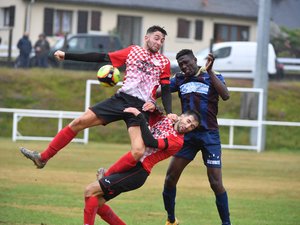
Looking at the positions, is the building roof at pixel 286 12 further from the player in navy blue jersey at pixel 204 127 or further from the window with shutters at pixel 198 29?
the player in navy blue jersey at pixel 204 127

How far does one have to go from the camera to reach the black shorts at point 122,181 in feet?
30.8

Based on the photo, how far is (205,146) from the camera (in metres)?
10.7

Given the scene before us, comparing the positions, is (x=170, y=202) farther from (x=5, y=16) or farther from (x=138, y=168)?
(x=5, y=16)

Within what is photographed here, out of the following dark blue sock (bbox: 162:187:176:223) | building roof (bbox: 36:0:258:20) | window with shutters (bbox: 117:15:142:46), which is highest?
building roof (bbox: 36:0:258:20)

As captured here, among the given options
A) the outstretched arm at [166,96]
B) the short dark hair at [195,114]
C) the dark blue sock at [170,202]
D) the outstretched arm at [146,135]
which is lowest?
the dark blue sock at [170,202]

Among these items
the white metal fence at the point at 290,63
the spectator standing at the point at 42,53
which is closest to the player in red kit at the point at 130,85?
the spectator standing at the point at 42,53

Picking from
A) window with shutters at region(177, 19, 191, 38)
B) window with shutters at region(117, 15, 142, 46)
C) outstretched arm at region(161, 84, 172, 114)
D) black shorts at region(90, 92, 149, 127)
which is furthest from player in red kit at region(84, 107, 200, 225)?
window with shutters at region(177, 19, 191, 38)

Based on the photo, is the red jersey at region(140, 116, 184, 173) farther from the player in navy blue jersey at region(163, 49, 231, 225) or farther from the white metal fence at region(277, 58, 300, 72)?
the white metal fence at region(277, 58, 300, 72)

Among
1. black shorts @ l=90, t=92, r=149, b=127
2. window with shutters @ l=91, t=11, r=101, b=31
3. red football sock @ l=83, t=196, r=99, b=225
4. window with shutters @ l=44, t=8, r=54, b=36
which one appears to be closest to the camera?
red football sock @ l=83, t=196, r=99, b=225

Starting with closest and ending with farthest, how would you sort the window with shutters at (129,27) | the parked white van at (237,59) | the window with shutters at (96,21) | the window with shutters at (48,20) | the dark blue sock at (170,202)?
the dark blue sock at (170,202)
the parked white van at (237,59)
the window with shutters at (48,20)
the window with shutters at (96,21)
the window with shutters at (129,27)

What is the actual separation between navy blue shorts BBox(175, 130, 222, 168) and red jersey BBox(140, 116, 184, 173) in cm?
87

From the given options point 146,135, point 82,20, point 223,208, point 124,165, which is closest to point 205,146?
point 223,208

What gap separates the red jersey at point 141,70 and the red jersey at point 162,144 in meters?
0.55

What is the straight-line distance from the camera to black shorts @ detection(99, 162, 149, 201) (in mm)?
9398
